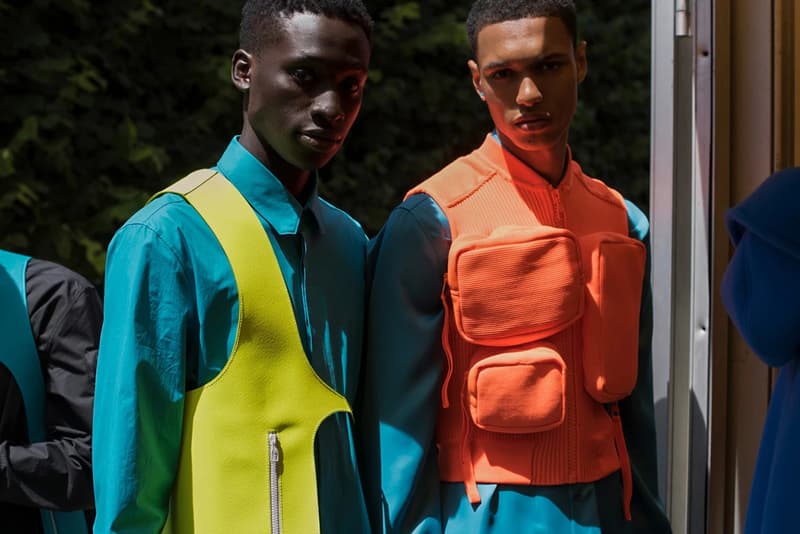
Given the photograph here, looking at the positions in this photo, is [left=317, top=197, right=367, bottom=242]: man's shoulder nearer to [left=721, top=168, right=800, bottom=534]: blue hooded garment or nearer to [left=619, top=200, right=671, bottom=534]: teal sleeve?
[left=619, top=200, right=671, bottom=534]: teal sleeve

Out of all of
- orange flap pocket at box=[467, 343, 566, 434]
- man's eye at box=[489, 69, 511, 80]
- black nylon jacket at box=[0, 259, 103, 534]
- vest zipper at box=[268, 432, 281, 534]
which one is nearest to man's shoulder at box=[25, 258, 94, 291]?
black nylon jacket at box=[0, 259, 103, 534]

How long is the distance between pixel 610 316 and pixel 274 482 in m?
0.78

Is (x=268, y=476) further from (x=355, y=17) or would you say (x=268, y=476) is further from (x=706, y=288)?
(x=706, y=288)

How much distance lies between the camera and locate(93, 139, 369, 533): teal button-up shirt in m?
2.03

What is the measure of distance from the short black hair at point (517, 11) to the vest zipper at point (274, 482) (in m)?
0.95

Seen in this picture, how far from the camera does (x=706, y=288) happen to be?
9.75 feet

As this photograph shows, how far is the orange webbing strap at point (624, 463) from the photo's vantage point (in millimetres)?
2502

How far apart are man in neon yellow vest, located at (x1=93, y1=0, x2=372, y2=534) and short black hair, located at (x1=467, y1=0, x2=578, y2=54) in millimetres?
311

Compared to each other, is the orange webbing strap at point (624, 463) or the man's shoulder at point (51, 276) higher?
the man's shoulder at point (51, 276)

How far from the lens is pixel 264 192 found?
7.39 ft

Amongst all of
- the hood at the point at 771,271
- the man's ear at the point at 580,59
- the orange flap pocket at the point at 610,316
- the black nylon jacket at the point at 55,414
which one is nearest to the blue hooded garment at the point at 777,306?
the hood at the point at 771,271

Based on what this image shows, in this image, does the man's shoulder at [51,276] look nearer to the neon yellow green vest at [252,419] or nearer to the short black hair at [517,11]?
the neon yellow green vest at [252,419]

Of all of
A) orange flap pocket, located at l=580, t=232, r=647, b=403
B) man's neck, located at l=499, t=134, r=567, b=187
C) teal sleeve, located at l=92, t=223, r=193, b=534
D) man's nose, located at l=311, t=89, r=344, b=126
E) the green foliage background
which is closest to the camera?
teal sleeve, located at l=92, t=223, r=193, b=534

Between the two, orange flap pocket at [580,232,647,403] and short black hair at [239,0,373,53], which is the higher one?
short black hair at [239,0,373,53]
